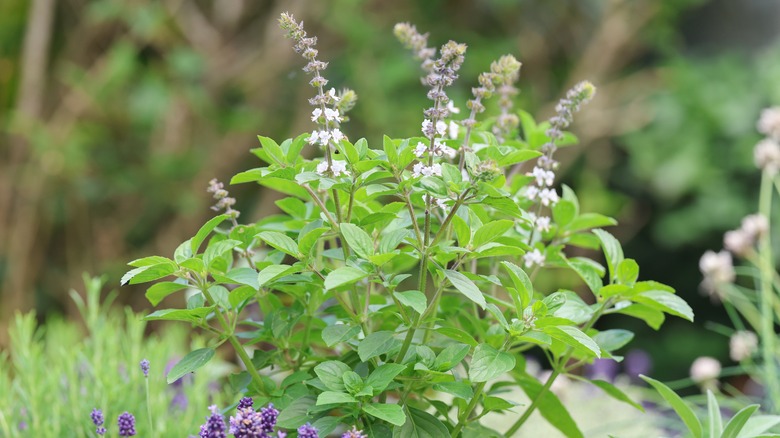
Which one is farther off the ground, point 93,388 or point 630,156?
point 630,156

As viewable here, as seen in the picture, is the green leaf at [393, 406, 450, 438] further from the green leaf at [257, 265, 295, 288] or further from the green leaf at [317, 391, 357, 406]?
the green leaf at [257, 265, 295, 288]

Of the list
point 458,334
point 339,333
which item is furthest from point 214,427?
point 458,334

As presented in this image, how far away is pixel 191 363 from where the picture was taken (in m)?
0.88

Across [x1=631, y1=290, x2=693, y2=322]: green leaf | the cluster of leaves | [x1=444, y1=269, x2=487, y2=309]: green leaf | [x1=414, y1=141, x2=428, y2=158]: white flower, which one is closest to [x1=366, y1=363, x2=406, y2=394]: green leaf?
the cluster of leaves

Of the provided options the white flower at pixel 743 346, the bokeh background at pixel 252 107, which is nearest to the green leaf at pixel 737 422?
the white flower at pixel 743 346

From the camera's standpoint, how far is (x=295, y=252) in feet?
2.74

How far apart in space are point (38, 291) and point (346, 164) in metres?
2.89

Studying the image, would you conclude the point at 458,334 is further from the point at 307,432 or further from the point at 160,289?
the point at 160,289

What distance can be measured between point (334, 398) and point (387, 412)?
57 millimetres

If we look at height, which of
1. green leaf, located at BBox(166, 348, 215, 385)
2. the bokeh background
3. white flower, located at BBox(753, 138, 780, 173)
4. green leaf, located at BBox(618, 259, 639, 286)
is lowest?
green leaf, located at BBox(166, 348, 215, 385)

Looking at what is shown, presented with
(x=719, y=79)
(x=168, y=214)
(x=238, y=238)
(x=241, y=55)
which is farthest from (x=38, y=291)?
(x=719, y=79)

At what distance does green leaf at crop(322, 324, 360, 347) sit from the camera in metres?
0.83

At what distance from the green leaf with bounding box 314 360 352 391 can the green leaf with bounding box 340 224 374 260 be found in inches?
5.2

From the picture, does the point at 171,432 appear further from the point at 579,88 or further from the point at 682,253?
the point at 682,253
